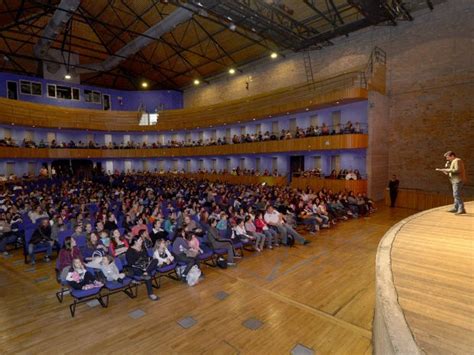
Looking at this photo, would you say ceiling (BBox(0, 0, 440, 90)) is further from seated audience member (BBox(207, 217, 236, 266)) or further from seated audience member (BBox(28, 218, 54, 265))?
seated audience member (BBox(28, 218, 54, 265))

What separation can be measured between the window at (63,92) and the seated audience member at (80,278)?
26474 mm

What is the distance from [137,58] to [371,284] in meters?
26.3

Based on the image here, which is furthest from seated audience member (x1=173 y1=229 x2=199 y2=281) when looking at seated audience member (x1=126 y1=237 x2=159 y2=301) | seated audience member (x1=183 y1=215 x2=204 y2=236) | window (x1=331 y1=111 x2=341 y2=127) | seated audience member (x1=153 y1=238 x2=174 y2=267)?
window (x1=331 y1=111 x2=341 y2=127)

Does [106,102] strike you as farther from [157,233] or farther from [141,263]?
[141,263]

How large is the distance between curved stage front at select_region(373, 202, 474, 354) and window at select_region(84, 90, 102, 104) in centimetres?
3018

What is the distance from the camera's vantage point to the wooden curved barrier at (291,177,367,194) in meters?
15.1

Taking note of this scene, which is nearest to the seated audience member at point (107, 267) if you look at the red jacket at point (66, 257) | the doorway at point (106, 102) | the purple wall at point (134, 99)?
the red jacket at point (66, 257)

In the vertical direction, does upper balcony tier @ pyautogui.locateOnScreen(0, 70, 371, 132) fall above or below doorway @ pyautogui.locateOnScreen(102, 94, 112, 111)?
below

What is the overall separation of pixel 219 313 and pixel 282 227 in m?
4.25

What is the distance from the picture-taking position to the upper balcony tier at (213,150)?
15617 millimetres

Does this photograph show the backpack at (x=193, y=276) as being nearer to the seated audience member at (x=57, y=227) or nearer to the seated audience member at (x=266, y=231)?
the seated audience member at (x=266, y=231)

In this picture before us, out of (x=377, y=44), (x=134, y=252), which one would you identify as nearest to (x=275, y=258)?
(x=134, y=252)

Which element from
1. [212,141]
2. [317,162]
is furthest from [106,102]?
[317,162]

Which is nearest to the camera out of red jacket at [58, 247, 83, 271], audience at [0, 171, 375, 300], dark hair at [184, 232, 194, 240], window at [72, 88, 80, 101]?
red jacket at [58, 247, 83, 271]
